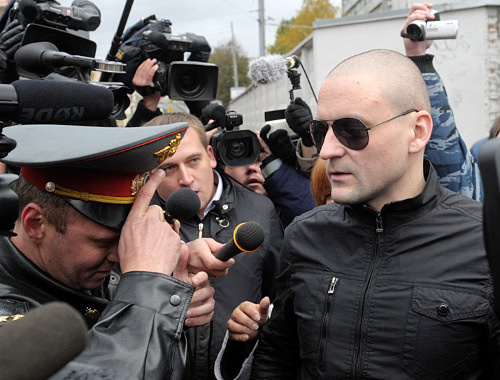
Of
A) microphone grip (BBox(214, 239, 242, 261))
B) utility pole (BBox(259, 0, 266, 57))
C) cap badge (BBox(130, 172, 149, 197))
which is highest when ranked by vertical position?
utility pole (BBox(259, 0, 266, 57))

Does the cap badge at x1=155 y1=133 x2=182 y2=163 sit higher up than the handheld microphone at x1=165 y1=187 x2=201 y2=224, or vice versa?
the cap badge at x1=155 y1=133 x2=182 y2=163

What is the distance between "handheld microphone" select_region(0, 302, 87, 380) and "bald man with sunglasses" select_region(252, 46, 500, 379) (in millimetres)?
1342

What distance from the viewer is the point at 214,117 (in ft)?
10.5

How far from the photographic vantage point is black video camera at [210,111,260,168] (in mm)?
3148

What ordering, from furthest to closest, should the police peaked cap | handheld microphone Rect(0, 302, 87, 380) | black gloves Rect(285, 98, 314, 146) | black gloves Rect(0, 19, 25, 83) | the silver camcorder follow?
black gloves Rect(285, 98, 314, 146) → black gloves Rect(0, 19, 25, 83) → the silver camcorder → the police peaked cap → handheld microphone Rect(0, 302, 87, 380)

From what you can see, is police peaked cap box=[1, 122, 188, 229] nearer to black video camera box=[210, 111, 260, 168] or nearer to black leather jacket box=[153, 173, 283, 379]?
black leather jacket box=[153, 173, 283, 379]

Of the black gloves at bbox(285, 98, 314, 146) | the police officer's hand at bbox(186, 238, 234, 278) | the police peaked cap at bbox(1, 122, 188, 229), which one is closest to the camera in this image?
the police peaked cap at bbox(1, 122, 188, 229)

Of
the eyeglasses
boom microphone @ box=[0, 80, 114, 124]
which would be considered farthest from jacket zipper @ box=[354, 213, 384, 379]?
boom microphone @ box=[0, 80, 114, 124]

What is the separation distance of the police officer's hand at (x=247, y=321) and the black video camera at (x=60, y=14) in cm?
175

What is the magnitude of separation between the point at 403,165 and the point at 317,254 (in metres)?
0.43

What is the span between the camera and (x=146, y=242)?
1604mm

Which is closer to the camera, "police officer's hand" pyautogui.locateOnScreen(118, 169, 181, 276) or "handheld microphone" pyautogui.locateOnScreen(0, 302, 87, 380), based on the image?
"handheld microphone" pyautogui.locateOnScreen(0, 302, 87, 380)

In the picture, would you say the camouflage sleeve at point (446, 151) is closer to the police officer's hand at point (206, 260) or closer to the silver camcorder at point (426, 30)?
the silver camcorder at point (426, 30)

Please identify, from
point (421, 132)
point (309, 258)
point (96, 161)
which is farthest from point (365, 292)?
point (96, 161)
